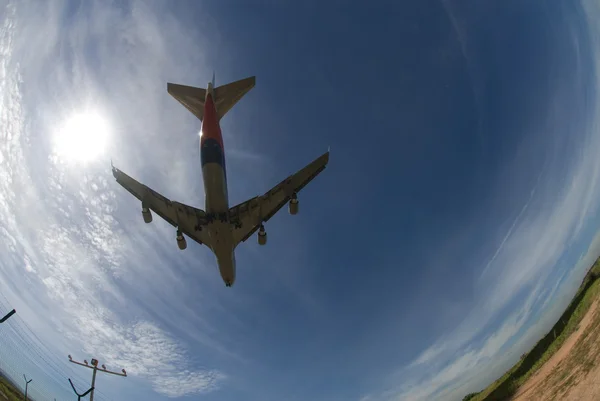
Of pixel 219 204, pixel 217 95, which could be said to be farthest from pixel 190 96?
pixel 219 204

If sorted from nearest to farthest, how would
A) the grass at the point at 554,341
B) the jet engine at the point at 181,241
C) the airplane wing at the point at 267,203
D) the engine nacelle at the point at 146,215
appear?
the engine nacelle at the point at 146,215, the airplane wing at the point at 267,203, the jet engine at the point at 181,241, the grass at the point at 554,341

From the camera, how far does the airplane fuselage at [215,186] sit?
85.0ft

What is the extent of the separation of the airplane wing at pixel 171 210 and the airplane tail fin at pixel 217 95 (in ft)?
33.5

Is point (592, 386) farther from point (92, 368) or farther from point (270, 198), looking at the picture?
point (92, 368)

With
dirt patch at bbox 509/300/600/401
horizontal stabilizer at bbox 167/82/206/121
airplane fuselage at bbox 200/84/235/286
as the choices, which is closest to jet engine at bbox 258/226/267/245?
airplane fuselage at bbox 200/84/235/286

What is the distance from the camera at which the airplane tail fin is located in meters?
31.9

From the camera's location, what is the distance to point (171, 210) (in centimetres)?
3188

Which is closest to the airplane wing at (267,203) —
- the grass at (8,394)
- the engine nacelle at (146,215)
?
the engine nacelle at (146,215)

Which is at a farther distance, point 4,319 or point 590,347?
point 590,347

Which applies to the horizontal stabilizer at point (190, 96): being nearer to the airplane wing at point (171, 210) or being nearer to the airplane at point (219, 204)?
the airplane at point (219, 204)

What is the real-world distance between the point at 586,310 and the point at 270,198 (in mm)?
50492

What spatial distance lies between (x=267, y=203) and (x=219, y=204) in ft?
21.1

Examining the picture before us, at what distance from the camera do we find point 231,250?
3177 centimetres

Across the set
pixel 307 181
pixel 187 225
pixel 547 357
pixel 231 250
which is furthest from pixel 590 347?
pixel 187 225
